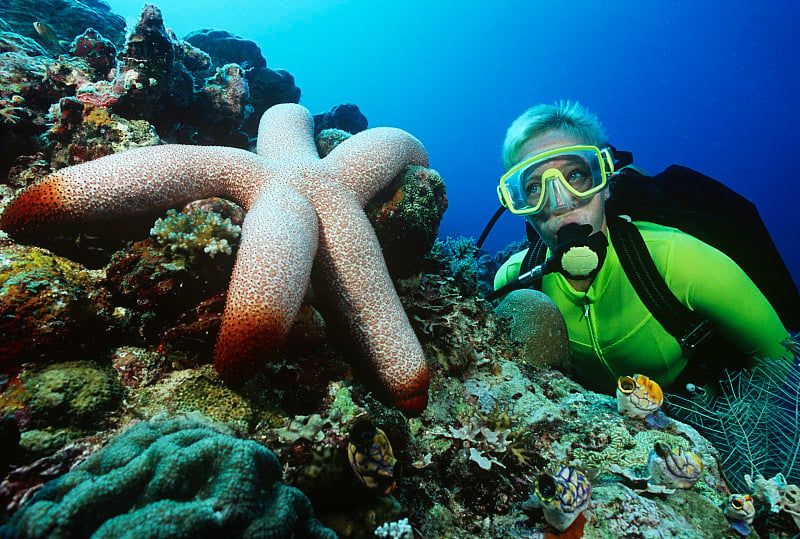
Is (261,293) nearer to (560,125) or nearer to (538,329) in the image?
(538,329)

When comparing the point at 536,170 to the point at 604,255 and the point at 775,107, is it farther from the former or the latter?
the point at 775,107

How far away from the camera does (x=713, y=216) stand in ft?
13.5

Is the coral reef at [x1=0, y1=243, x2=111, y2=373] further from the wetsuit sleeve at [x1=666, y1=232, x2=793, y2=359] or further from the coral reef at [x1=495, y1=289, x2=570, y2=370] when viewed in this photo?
the wetsuit sleeve at [x1=666, y1=232, x2=793, y2=359]

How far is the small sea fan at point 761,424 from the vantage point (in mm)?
3105

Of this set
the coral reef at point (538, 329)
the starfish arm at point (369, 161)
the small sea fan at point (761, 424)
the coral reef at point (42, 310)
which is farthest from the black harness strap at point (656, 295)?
the coral reef at point (42, 310)

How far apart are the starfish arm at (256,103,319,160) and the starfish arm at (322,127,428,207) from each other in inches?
12.6

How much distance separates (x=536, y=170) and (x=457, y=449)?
3.41 metres

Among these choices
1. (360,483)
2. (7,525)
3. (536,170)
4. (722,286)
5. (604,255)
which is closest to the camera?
(7,525)

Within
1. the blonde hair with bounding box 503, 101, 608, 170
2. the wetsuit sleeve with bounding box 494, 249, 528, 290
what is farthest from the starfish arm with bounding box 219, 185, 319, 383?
the wetsuit sleeve with bounding box 494, 249, 528, 290

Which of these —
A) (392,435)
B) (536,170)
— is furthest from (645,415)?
(536,170)

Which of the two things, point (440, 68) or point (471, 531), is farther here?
point (440, 68)

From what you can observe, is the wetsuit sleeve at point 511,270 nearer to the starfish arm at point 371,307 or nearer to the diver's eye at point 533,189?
the diver's eye at point 533,189

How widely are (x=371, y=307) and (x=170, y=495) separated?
1.53 m

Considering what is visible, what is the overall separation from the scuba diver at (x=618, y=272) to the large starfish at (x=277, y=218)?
7.00 ft
